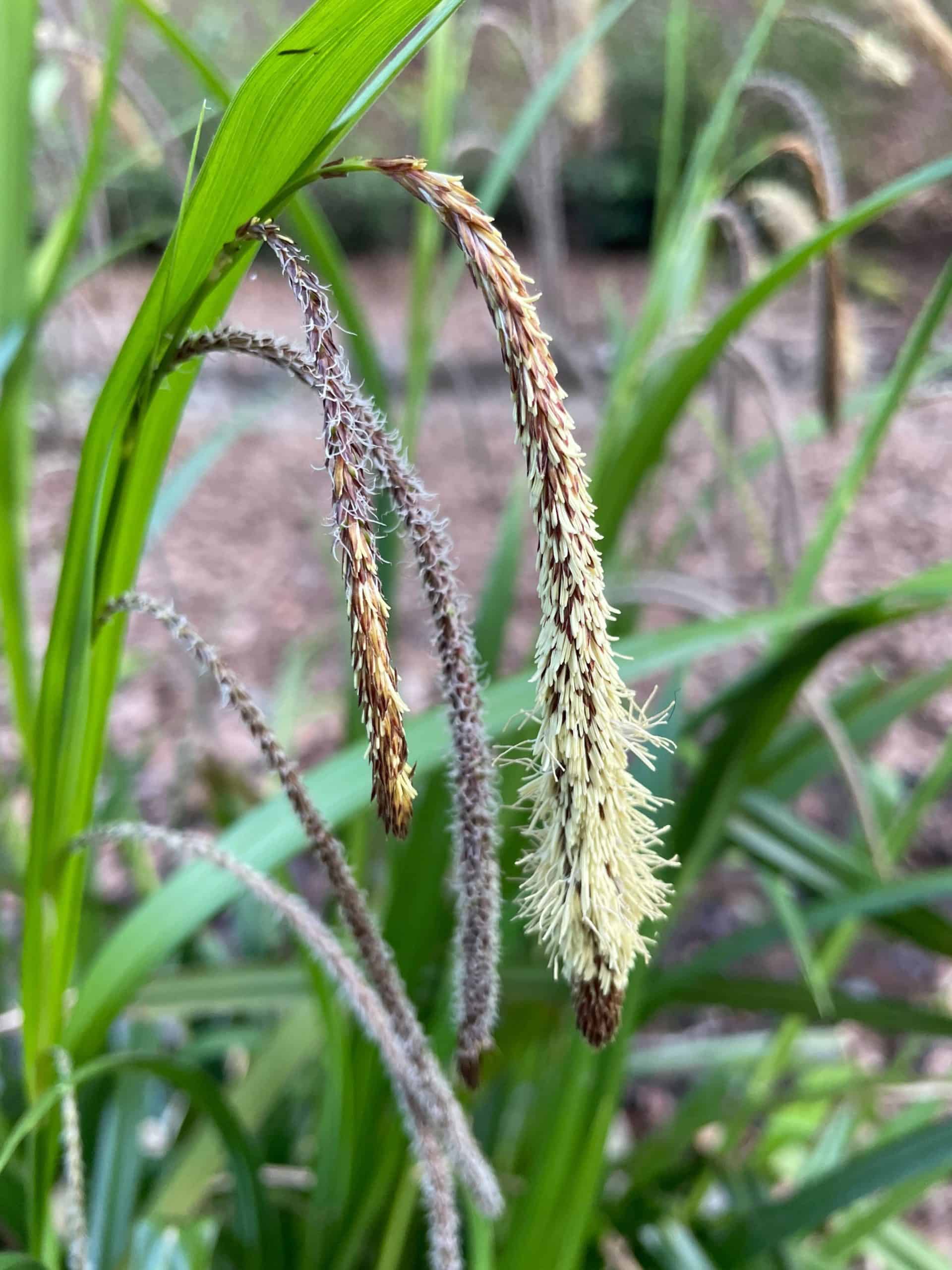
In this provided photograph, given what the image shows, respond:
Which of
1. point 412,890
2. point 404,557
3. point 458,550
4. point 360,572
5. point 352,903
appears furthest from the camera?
point 458,550

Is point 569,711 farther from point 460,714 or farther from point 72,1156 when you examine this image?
point 72,1156

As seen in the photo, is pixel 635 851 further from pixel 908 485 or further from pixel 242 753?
pixel 908 485

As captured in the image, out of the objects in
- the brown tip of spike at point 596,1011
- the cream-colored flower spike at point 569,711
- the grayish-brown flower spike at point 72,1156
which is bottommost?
the grayish-brown flower spike at point 72,1156

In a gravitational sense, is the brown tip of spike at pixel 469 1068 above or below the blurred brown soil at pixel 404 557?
below

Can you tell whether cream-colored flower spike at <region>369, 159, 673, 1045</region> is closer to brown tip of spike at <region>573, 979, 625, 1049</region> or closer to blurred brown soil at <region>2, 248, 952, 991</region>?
brown tip of spike at <region>573, 979, 625, 1049</region>

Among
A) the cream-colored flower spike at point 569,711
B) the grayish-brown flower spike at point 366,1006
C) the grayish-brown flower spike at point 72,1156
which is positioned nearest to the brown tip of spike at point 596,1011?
the cream-colored flower spike at point 569,711

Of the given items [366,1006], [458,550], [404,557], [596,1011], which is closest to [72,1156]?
[366,1006]

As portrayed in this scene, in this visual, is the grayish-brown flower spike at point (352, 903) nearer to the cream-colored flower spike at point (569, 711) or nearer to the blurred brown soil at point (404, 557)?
the cream-colored flower spike at point (569, 711)
